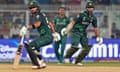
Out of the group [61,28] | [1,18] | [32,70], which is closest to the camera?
[32,70]

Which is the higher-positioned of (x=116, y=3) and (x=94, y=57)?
(x=116, y=3)

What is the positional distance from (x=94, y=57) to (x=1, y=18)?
5.65 metres

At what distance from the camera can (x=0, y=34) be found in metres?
23.9

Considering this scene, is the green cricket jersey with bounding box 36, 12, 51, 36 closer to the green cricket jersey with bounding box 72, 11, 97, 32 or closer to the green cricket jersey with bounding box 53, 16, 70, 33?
the green cricket jersey with bounding box 72, 11, 97, 32

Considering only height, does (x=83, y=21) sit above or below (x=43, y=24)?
below

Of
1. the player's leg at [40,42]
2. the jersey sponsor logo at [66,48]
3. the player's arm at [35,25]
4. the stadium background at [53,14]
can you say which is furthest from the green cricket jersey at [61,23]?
the player's arm at [35,25]

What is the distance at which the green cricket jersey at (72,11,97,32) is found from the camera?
52.6ft

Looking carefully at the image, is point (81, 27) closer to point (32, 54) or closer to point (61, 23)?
point (61, 23)

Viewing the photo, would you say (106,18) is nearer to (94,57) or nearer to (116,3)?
(116,3)

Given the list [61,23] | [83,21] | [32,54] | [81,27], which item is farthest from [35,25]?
[61,23]

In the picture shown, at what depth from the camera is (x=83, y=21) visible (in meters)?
16.1

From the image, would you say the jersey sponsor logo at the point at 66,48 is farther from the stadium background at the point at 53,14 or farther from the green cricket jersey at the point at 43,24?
the green cricket jersey at the point at 43,24

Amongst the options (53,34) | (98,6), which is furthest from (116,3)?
(53,34)

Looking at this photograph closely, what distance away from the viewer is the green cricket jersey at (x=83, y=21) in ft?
52.6
